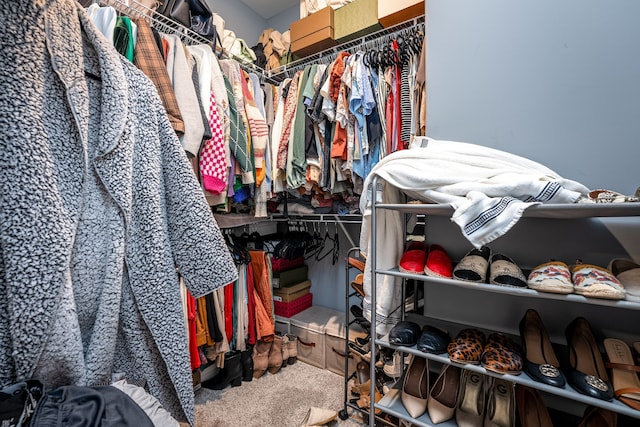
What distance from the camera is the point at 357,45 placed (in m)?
1.81

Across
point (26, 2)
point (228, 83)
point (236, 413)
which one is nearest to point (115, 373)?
point (26, 2)

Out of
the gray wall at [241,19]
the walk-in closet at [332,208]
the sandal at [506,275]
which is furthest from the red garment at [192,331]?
the gray wall at [241,19]

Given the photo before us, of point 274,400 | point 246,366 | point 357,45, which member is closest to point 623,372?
point 274,400

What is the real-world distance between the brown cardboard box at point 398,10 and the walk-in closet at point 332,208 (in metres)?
0.01

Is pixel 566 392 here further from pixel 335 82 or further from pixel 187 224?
pixel 335 82

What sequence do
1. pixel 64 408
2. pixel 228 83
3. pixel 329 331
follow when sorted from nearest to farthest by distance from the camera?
pixel 64 408, pixel 228 83, pixel 329 331

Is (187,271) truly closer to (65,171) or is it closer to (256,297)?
(65,171)

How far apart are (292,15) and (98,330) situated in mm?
2656

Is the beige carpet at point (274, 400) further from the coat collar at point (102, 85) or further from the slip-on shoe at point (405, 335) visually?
the coat collar at point (102, 85)

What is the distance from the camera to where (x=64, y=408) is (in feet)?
1.44

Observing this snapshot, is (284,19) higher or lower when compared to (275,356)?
higher

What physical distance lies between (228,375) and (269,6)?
2.78 meters

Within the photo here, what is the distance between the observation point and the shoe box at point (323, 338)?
1818 mm

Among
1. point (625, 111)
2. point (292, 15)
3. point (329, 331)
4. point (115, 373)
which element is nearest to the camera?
point (115, 373)
